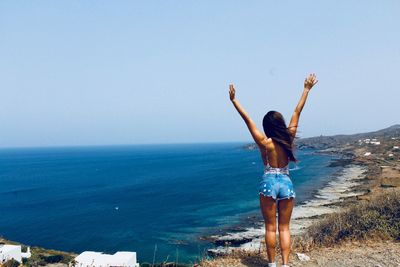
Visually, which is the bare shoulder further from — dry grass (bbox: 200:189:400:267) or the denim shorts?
dry grass (bbox: 200:189:400:267)

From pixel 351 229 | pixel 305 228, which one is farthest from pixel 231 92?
pixel 305 228

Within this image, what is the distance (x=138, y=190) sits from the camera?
78562mm

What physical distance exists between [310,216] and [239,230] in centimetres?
780

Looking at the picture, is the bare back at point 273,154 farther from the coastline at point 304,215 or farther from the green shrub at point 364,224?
the coastline at point 304,215

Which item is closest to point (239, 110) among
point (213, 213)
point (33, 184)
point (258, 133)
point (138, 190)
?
point (258, 133)

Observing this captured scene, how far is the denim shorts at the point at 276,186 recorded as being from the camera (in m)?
5.01

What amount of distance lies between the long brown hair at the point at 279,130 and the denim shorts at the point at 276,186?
13.1 inches

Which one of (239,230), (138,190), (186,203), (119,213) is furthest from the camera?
(138,190)

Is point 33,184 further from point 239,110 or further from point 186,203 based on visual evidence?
point 239,110

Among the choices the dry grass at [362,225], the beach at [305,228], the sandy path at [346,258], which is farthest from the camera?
the dry grass at [362,225]

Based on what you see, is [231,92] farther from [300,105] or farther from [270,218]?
[270,218]

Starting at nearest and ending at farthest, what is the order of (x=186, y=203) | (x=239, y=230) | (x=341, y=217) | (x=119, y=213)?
(x=341, y=217), (x=239, y=230), (x=119, y=213), (x=186, y=203)

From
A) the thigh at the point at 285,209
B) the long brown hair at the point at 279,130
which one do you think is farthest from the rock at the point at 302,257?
the long brown hair at the point at 279,130

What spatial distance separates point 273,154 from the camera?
197 inches
